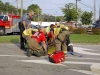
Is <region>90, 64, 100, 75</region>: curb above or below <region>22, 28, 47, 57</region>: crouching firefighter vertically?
below

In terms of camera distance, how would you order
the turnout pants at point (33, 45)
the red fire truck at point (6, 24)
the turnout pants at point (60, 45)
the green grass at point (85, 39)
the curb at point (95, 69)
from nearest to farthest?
1. the curb at point (95, 69)
2. the turnout pants at point (33, 45)
3. the turnout pants at point (60, 45)
4. the green grass at point (85, 39)
5. the red fire truck at point (6, 24)

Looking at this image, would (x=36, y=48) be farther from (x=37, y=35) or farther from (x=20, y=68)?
(x=20, y=68)

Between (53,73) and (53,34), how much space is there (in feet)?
14.5

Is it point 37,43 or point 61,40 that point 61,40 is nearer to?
point 61,40

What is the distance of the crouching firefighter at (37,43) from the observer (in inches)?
420

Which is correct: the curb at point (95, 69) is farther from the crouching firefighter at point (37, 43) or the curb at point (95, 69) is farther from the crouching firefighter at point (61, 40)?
the crouching firefighter at point (37, 43)

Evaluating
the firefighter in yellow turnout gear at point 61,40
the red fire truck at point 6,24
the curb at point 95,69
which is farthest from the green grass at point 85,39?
the red fire truck at point 6,24

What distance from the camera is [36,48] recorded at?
10703 mm

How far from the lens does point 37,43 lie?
35.4 feet

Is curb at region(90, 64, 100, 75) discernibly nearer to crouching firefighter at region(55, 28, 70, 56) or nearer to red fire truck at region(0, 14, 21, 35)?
crouching firefighter at region(55, 28, 70, 56)

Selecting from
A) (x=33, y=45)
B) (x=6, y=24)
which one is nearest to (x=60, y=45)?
(x=33, y=45)

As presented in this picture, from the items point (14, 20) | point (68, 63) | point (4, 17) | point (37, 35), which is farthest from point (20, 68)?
point (14, 20)

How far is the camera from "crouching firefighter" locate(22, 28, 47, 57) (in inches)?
420

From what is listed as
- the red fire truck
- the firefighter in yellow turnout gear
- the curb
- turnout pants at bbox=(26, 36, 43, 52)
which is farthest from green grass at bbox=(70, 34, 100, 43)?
the red fire truck
